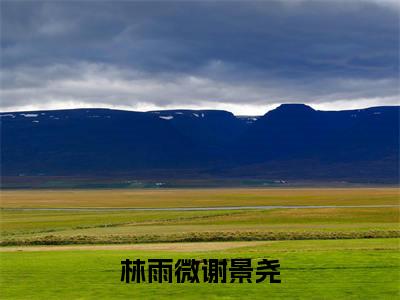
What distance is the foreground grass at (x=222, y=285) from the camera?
22344 millimetres

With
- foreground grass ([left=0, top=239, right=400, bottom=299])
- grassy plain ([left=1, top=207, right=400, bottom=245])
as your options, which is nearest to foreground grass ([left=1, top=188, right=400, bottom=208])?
grassy plain ([left=1, top=207, right=400, bottom=245])

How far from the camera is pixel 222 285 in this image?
23891mm

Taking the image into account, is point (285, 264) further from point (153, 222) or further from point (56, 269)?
point (153, 222)

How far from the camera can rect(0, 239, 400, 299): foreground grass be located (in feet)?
73.3

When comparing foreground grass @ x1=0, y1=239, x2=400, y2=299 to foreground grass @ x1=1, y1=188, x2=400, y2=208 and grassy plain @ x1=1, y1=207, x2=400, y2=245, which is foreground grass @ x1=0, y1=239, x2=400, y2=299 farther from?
foreground grass @ x1=1, y1=188, x2=400, y2=208

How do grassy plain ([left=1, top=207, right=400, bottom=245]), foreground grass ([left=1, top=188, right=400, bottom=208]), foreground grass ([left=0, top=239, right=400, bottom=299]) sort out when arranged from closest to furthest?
foreground grass ([left=0, top=239, right=400, bottom=299]) < grassy plain ([left=1, top=207, right=400, bottom=245]) < foreground grass ([left=1, top=188, right=400, bottom=208])

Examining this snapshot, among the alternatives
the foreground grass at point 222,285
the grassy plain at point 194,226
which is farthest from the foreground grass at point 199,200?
the foreground grass at point 222,285

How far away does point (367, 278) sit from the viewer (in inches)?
982

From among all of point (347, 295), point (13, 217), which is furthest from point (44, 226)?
point (347, 295)

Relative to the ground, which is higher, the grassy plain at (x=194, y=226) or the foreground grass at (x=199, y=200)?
the grassy plain at (x=194, y=226)

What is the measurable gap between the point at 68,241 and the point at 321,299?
30268mm

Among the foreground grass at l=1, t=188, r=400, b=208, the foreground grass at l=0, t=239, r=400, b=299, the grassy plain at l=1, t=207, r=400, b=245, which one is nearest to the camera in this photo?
the foreground grass at l=0, t=239, r=400, b=299

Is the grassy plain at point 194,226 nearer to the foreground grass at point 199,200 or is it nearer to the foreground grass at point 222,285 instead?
the foreground grass at point 222,285

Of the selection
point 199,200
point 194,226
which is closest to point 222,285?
point 194,226
